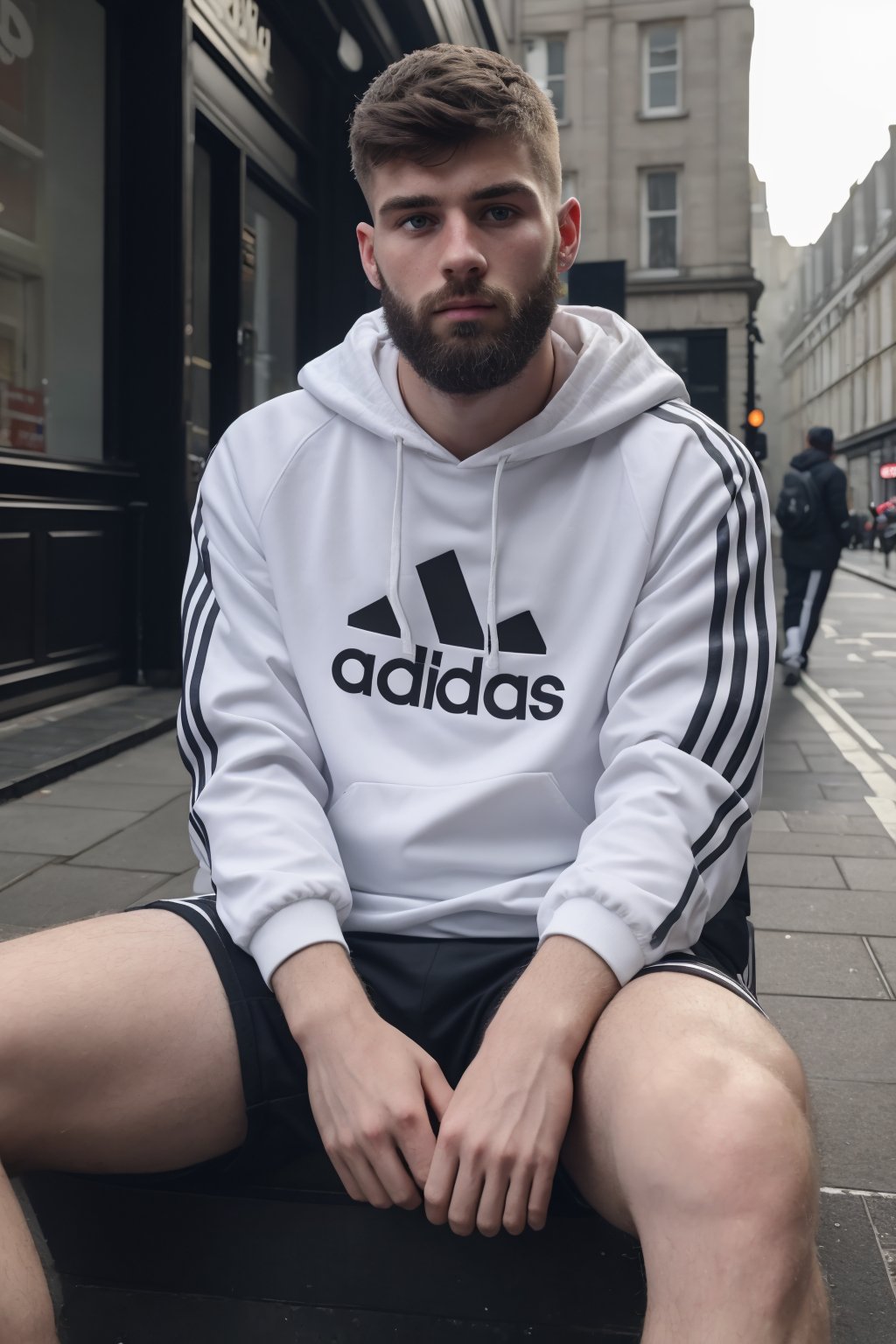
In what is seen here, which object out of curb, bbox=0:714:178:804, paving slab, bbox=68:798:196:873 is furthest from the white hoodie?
curb, bbox=0:714:178:804

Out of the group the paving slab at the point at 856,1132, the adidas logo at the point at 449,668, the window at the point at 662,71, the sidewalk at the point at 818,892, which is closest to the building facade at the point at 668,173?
the window at the point at 662,71

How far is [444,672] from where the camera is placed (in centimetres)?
204

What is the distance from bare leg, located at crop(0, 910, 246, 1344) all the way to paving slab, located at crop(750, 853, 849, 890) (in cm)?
308

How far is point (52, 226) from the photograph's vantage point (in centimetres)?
712

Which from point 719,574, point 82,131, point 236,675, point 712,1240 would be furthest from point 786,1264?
point 82,131

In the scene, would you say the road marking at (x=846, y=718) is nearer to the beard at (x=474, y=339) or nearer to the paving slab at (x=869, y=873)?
the paving slab at (x=869, y=873)

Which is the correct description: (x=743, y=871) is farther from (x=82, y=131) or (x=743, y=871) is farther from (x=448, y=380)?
(x=82, y=131)

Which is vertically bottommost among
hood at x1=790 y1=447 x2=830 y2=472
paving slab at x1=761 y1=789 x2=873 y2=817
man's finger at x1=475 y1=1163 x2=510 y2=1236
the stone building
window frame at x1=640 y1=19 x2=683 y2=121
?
paving slab at x1=761 y1=789 x2=873 y2=817

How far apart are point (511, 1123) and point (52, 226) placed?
6.70 metres

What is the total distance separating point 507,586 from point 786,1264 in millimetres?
1067

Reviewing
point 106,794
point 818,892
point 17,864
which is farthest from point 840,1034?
point 106,794

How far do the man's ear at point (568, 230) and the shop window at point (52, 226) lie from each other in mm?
4952

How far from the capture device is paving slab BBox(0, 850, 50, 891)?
4.28 metres

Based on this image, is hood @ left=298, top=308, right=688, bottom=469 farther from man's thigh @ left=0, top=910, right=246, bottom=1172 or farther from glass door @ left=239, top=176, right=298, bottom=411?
glass door @ left=239, top=176, right=298, bottom=411
